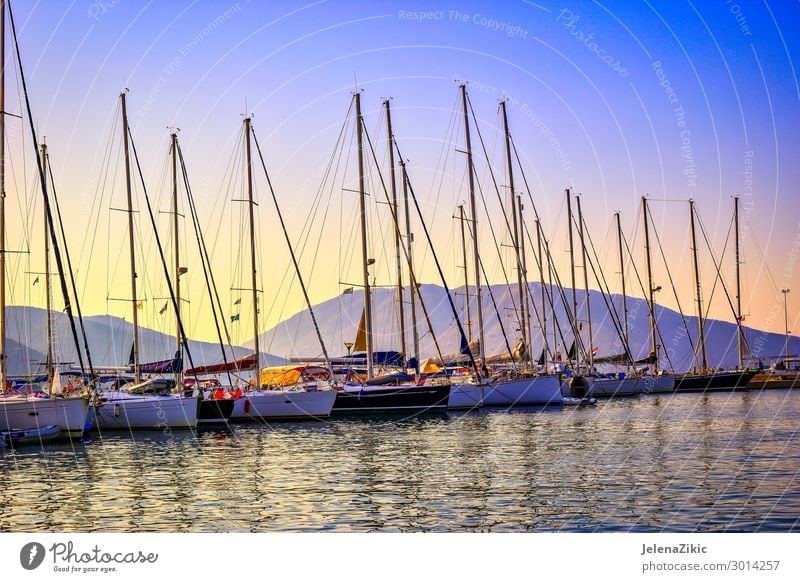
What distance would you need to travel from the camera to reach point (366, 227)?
142 feet

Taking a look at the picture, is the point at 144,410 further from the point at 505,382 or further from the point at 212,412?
the point at 505,382

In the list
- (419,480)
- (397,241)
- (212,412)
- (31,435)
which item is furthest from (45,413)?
(397,241)

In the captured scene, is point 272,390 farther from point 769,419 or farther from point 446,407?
point 769,419

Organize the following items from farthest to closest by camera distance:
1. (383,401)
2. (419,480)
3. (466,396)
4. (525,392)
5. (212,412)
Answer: (525,392)
(466,396)
(383,401)
(212,412)
(419,480)

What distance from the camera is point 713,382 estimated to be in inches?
2653

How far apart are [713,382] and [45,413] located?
1997 inches

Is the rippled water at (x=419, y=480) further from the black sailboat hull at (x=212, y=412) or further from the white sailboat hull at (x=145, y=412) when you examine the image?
the black sailboat hull at (x=212, y=412)

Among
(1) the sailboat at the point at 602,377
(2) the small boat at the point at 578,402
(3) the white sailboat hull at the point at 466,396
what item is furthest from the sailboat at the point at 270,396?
(1) the sailboat at the point at 602,377

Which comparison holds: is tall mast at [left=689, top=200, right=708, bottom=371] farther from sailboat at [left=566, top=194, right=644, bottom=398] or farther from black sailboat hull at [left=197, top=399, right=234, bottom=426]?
→ black sailboat hull at [left=197, top=399, right=234, bottom=426]
